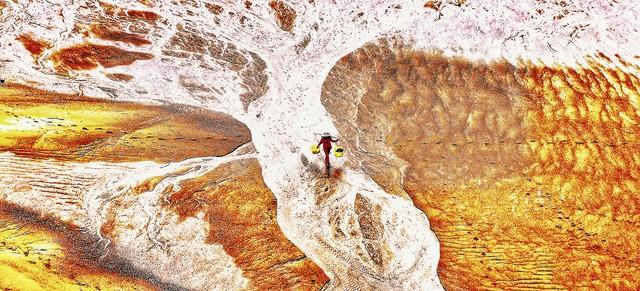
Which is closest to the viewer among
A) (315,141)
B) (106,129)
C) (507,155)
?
(106,129)

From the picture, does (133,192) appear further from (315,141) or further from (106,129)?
(315,141)

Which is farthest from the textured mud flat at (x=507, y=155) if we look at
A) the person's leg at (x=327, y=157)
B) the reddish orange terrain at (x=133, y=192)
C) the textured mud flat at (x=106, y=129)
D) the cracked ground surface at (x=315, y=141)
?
the textured mud flat at (x=106, y=129)

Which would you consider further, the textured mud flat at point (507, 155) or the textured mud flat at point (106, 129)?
the textured mud flat at point (106, 129)

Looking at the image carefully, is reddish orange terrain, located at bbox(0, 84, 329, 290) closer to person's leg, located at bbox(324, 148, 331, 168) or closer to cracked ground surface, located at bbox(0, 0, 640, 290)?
cracked ground surface, located at bbox(0, 0, 640, 290)

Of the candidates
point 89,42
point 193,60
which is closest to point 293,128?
point 193,60

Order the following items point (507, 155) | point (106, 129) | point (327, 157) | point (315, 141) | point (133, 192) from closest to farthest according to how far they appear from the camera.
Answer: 1. point (133, 192)
2. point (327, 157)
3. point (106, 129)
4. point (507, 155)
5. point (315, 141)

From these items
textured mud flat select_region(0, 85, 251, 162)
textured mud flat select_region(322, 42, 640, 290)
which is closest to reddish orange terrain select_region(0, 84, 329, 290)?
textured mud flat select_region(0, 85, 251, 162)

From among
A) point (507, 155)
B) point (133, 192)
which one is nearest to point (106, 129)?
point (133, 192)

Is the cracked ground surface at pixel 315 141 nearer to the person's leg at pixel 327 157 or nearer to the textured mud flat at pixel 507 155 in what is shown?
the textured mud flat at pixel 507 155

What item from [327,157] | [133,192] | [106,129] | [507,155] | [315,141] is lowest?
[507,155]
